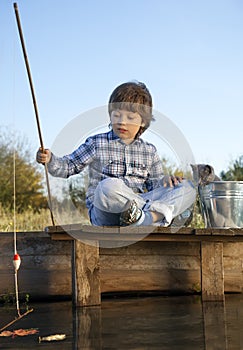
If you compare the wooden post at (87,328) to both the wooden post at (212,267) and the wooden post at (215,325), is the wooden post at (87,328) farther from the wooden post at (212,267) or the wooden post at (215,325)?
the wooden post at (212,267)

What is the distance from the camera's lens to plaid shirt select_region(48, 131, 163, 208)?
4.43 meters

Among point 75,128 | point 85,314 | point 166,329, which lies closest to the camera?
point 166,329

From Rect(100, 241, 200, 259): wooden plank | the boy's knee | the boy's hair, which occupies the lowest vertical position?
Rect(100, 241, 200, 259): wooden plank

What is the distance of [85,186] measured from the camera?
14.8 ft

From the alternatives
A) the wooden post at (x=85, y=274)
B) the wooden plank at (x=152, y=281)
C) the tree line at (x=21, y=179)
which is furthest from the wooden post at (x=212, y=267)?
the tree line at (x=21, y=179)

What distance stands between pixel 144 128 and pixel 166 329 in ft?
6.45

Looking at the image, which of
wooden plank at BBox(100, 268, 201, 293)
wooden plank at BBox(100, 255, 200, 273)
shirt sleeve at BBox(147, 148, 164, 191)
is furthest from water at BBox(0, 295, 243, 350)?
shirt sleeve at BBox(147, 148, 164, 191)

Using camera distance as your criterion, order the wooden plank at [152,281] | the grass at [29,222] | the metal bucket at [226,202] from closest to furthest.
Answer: the wooden plank at [152,281] → the metal bucket at [226,202] → the grass at [29,222]

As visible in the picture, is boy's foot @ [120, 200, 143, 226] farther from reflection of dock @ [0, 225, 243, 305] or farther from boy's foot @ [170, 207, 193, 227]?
boy's foot @ [170, 207, 193, 227]

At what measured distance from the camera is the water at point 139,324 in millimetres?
2682

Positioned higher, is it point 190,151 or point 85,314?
point 190,151

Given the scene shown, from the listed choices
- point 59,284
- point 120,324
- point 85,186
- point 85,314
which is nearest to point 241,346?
point 120,324

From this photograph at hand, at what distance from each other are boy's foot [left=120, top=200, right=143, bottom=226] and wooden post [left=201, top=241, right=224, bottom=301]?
515mm

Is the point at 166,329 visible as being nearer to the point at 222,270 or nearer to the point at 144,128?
the point at 222,270
